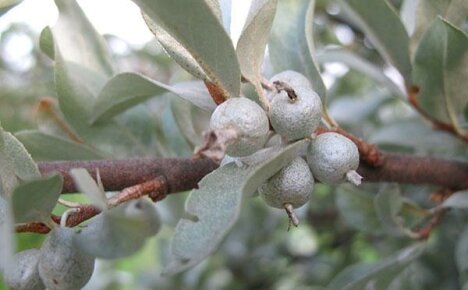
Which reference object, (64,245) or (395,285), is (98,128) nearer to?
(64,245)

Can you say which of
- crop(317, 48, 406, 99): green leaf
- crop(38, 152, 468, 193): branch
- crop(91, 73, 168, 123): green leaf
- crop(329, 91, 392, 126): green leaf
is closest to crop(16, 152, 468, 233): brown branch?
crop(38, 152, 468, 193): branch

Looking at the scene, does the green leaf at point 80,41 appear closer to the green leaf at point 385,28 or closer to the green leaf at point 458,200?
the green leaf at point 385,28

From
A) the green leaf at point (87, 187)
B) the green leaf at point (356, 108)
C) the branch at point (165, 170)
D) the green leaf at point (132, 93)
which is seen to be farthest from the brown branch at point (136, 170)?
the green leaf at point (356, 108)

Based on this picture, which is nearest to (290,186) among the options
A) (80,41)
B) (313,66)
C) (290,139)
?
(290,139)

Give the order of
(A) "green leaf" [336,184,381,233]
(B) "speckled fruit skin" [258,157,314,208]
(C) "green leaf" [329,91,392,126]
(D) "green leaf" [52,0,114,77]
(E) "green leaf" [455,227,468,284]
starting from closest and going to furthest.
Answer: (B) "speckled fruit skin" [258,157,314,208] < (D) "green leaf" [52,0,114,77] < (E) "green leaf" [455,227,468,284] < (A) "green leaf" [336,184,381,233] < (C) "green leaf" [329,91,392,126]

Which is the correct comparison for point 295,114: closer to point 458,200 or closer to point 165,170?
point 165,170

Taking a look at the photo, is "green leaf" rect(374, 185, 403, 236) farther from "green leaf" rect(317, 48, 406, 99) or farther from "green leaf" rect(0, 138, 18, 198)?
"green leaf" rect(0, 138, 18, 198)
